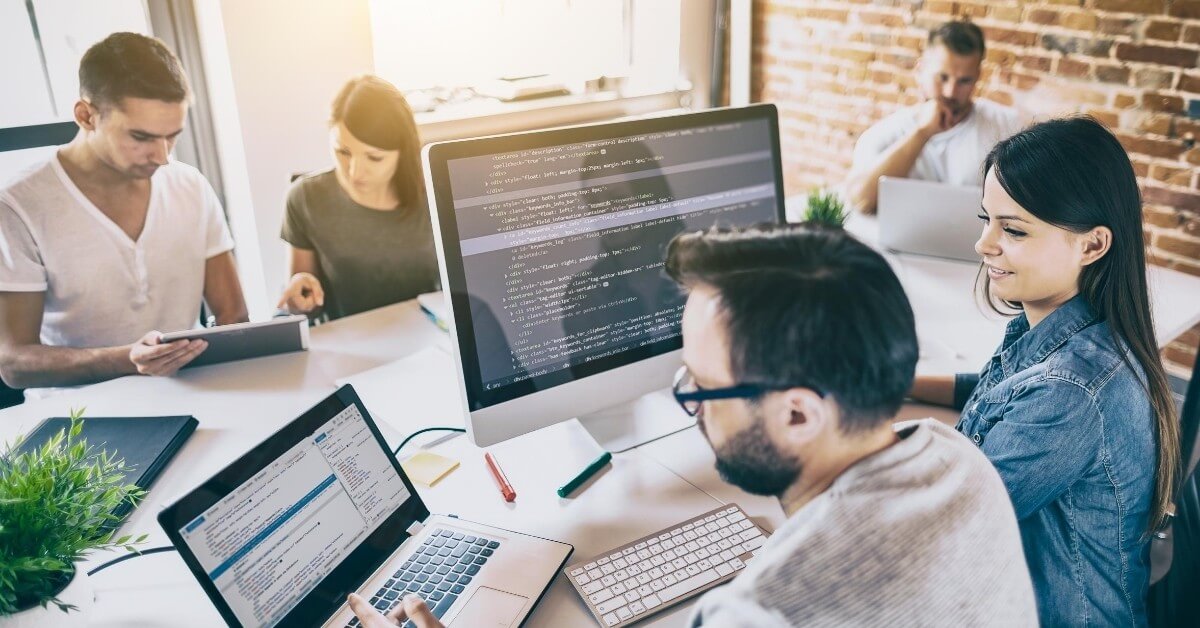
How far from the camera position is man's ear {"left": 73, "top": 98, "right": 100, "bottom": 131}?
5.55 feet

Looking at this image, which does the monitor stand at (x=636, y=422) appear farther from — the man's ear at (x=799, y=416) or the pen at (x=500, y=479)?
the man's ear at (x=799, y=416)

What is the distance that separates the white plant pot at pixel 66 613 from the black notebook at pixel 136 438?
28 centimetres

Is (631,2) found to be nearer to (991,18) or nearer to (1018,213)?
(991,18)

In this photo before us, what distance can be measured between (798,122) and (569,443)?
115 inches

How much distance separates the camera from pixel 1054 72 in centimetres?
277

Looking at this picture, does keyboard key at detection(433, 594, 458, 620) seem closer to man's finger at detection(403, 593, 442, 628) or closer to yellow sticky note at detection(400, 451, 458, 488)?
man's finger at detection(403, 593, 442, 628)

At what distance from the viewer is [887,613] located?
646 millimetres

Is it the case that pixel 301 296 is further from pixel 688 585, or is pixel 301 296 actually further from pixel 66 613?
pixel 688 585

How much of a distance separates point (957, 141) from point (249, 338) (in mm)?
2308

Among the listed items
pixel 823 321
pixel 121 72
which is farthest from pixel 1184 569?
pixel 121 72

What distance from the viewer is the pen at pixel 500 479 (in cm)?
116

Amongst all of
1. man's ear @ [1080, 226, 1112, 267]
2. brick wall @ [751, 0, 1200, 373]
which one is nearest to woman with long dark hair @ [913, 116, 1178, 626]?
man's ear @ [1080, 226, 1112, 267]

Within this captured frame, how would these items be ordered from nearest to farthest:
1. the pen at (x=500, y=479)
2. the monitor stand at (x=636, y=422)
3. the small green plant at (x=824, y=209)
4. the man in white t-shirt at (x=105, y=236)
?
1. the pen at (x=500, y=479)
2. the monitor stand at (x=636, y=422)
3. the man in white t-shirt at (x=105, y=236)
4. the small green plant at (x=824, y=209)

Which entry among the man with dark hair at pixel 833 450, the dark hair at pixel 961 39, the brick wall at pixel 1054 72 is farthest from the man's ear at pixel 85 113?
the brick wall at pixel 1054 72
